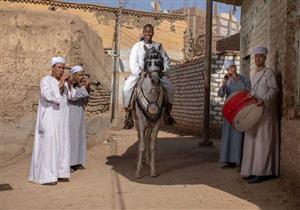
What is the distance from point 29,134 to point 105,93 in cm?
342

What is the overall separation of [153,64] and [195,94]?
836 cm

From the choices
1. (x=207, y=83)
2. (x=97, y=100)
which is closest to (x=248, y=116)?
(x=207, y=83)

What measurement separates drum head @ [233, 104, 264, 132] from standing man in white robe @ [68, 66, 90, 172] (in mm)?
2859

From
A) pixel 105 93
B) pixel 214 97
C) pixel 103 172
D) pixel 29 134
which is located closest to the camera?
pixel 103 172

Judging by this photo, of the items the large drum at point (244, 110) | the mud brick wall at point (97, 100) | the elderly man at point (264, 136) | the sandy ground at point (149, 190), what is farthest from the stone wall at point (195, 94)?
the large drum at point (244, 110)

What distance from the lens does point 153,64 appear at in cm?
709

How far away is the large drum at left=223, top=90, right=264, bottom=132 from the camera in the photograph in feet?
21.1

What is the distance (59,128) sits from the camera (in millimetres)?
7047

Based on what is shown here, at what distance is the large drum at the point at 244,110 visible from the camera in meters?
6.44

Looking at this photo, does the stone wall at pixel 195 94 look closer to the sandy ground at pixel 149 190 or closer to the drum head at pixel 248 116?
the sandy ground at pixel 149 190

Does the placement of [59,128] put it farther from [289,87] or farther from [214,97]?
[214,97]

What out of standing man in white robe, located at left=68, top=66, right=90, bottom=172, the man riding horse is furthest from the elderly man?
standing man in white robe, located at left=68, top=66, right=90, bottom=172

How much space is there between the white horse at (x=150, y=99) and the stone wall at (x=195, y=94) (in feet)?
20.7

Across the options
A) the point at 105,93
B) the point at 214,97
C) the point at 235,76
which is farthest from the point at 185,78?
the point at 235,76
